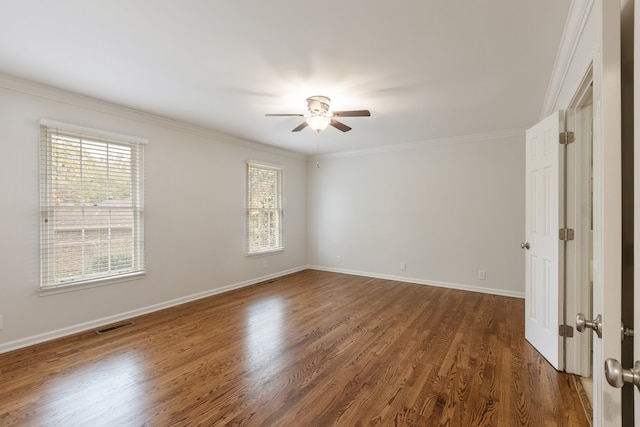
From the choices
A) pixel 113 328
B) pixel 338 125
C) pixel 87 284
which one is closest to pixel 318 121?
pixel 338 125

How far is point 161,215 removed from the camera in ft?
13.1

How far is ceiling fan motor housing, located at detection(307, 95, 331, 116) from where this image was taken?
10.3 feet

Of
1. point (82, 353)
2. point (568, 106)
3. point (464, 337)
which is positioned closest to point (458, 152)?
point (568, 106)

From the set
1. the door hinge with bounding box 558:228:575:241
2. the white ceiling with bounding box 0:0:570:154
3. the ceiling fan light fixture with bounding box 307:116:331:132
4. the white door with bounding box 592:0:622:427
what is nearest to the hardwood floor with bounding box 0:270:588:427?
the door hinge with bounding box 558:228:575:241

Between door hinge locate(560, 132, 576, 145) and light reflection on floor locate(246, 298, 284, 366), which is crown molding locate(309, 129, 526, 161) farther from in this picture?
light reflection on floor locate(246, 298, 284, 366)

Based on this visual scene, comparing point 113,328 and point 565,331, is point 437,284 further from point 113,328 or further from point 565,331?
point 113,328

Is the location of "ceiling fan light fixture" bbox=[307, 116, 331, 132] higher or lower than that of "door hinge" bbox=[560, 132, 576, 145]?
higher

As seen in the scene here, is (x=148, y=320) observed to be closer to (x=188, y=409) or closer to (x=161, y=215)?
(x=161, y=215)

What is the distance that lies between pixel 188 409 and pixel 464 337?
8.72 ft

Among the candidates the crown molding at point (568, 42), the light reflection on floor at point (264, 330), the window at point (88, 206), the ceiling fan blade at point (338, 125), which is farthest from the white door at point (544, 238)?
the window at point (88, 206)

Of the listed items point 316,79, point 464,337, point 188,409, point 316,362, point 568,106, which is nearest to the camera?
point 188,409

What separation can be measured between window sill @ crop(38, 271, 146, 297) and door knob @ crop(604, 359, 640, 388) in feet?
13.6

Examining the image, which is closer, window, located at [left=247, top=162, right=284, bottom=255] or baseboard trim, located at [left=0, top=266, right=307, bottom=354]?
baseboard trim, located at [left=0, top=266, right=307, bottom=354]

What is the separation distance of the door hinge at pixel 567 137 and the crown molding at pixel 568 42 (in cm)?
48
